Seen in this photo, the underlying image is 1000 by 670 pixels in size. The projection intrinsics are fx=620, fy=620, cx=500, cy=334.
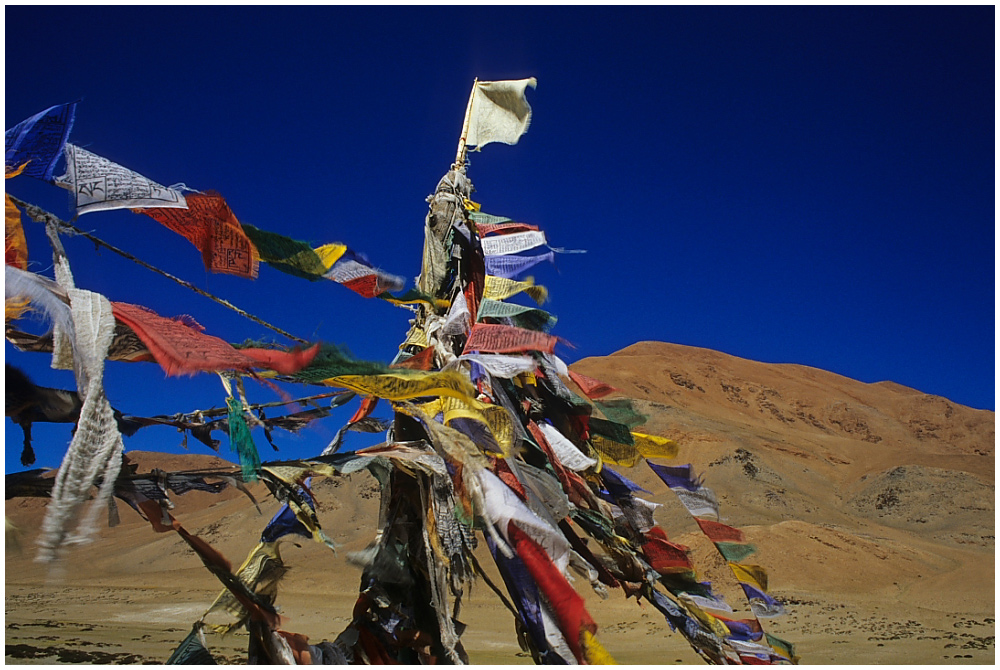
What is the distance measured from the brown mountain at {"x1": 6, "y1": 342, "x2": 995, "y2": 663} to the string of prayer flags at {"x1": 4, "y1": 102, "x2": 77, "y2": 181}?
41.5 inches

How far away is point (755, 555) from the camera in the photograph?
714 cm

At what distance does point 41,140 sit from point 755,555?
7492 mm

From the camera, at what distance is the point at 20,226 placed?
1966mm

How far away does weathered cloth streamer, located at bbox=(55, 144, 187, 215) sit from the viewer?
1926 mm

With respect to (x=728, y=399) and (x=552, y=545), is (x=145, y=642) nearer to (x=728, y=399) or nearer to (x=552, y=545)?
(x=552, y=545)

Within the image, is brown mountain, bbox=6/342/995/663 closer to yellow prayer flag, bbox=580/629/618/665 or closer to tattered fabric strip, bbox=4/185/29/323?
tattered fabric strip, bbox=4/185/29/323

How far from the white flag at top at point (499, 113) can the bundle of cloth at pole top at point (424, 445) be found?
1 centimetres

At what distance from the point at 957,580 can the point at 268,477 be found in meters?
19.8

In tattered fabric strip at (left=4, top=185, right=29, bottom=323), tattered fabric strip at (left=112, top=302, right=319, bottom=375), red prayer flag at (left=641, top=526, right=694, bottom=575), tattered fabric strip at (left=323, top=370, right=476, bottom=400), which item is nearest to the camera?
tattered fabric strip at (left=112, top=302, right=319, bottom=375)

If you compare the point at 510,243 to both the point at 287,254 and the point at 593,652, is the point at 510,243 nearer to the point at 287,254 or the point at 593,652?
the point at 287,254

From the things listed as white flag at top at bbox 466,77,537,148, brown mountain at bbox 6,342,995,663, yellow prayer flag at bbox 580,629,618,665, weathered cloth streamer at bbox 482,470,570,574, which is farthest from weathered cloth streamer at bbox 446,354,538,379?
white flag at top at bbox 466,77,537,148

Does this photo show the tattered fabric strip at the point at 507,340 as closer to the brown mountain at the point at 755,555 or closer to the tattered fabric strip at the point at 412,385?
the tattered fabric strip at the point at 412,385

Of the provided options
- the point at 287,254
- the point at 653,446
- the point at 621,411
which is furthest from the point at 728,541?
the point at 287,254

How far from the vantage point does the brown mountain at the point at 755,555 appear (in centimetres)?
1151
